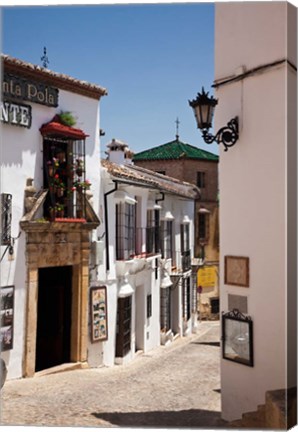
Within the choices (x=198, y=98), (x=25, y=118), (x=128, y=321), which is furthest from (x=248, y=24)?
(x=128, y=321)

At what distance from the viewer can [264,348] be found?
4.16 m

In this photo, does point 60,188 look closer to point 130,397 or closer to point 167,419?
point 130,397

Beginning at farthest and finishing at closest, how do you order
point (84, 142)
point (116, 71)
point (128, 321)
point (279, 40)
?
1. point (128, 321)
2. point (84, 142)
3. point (116, 71)
4. point (279, 40)

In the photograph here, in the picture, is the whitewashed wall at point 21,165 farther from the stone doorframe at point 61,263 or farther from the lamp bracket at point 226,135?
the lamp bracket at point 226,135

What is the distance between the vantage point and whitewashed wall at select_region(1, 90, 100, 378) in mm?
4391

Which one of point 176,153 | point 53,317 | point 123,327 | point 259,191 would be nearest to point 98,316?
point 123,327

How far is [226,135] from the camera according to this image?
14.1 feet

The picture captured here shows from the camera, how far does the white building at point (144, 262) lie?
5.04 meters

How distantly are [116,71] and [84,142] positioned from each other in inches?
27.9

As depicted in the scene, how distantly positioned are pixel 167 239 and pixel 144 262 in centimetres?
44

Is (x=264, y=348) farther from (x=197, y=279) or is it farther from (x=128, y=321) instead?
(x=128, y=321)

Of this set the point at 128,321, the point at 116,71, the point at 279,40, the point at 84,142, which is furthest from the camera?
the point at 128,321

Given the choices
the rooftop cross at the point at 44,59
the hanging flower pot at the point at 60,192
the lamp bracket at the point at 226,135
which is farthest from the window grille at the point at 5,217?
the lamp bracket at the point at 226,135

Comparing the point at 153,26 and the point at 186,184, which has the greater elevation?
the point at 153,26
